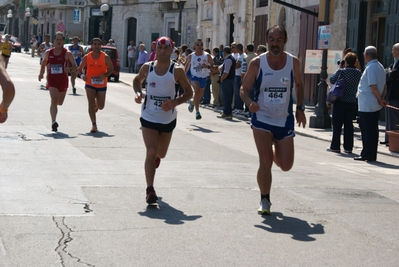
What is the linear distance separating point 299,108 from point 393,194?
2092 mm

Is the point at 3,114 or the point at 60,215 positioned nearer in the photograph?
the point at 3,114

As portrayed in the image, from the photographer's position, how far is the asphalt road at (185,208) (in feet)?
21.0

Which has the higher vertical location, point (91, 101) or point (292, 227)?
A: point (91, 101)

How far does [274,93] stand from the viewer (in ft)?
26.7

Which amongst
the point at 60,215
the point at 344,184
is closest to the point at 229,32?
the point at 344,184

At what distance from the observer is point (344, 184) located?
34.1ft

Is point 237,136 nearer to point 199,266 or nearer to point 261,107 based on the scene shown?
point 261,107

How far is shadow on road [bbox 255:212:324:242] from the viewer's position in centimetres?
729

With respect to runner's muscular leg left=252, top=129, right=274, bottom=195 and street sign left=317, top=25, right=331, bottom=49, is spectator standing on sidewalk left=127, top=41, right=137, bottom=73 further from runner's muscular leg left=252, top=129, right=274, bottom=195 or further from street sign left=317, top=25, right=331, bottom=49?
runner's muscular leg left=252, top=129, right=274, bottom=195

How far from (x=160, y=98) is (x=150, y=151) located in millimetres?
604

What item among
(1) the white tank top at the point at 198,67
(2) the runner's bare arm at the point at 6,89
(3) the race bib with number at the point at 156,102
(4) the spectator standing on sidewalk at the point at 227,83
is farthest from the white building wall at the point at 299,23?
(2) the runner's bare arm at the point at 6,89

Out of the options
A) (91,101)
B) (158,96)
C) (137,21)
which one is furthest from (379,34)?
(137,21)

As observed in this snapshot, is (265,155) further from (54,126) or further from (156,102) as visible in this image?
(54,126)

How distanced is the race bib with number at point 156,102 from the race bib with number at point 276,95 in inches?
46.3
